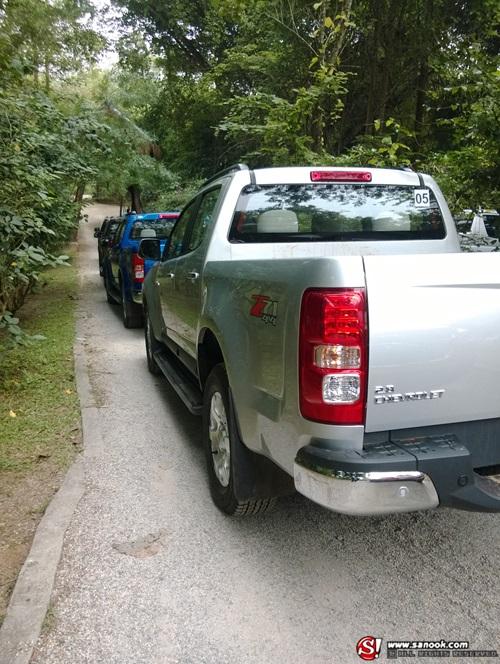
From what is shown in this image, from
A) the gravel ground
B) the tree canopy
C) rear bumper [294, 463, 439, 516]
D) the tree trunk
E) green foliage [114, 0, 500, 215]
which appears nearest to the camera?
rear bumper [294, 463, 439, 516]

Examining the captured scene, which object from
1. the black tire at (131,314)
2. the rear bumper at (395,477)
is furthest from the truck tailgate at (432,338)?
the black tire at (131,314)

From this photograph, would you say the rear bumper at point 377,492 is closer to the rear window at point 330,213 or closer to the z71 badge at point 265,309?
the z71 badge at point 265,309

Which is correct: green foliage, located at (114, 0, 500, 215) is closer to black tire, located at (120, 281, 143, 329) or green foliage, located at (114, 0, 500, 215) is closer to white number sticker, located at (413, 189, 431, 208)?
white number sticker, located at (413, 189, 431, 208)

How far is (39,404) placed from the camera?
5398mm

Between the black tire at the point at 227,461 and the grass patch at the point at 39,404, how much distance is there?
1.28 metres

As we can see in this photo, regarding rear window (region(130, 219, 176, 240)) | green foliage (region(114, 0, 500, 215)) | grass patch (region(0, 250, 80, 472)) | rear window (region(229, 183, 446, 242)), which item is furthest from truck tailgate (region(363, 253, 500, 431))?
rear window (region(130, 219, 176, 240))

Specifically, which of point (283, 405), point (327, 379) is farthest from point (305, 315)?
point (283, 405)

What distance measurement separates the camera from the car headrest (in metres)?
3.72

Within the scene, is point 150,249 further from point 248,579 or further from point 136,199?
point 136,199

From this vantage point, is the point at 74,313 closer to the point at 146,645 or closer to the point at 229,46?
the point at 146,645

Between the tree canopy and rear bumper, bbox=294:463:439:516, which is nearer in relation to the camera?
rear bumper, bbox=294:463:439:516

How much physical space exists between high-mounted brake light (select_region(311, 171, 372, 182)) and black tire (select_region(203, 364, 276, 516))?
4.89 feet

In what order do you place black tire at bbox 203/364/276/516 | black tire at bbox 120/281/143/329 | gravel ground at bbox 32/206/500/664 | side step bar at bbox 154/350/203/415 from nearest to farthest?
gravel ground at bbox 32/206/500/664
black tire at bbox 203/364/276/516
side step bar at bbox 154/350/203/415
black tire at bbox 120/281/143/329

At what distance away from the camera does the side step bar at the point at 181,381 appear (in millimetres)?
3939
